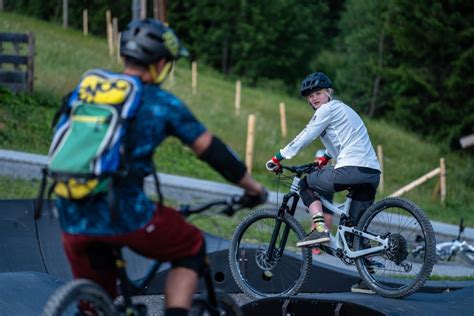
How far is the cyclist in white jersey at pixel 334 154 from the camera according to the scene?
7.92 meters

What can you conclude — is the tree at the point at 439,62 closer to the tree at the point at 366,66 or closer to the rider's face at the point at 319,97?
the tree at the point at 366,66

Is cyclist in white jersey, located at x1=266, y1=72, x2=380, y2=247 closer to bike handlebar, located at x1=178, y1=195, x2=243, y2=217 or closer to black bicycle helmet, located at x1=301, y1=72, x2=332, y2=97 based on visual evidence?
black bicycle helmet, located at x1=301, y1=72, x2=332, y2=97

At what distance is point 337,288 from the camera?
912 cm

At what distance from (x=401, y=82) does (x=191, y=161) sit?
21.1m

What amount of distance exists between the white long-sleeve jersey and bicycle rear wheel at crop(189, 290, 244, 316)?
2880mm

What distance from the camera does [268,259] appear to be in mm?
8523

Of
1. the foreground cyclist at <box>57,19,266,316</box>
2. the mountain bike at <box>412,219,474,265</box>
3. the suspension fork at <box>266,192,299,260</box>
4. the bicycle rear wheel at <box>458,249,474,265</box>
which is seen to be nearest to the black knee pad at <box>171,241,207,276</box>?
the foreground cyclist at <box>57,19,266,316</box>

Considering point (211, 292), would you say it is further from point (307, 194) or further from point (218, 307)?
point (307, 194)

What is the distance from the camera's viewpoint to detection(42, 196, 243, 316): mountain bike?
432cm

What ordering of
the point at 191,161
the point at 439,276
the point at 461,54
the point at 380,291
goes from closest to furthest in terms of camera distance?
the point at 380,291 < the point at 439,276 < the point at 191,161 < the point at 461,54

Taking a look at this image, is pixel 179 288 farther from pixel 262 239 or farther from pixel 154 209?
pixel 262 239

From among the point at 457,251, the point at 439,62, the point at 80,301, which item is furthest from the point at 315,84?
the point at 439,62

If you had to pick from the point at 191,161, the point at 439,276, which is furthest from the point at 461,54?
the point at 439,276

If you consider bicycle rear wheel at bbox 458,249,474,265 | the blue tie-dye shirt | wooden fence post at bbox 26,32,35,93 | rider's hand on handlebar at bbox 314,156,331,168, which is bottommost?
bicycle rear wheel at bbox 458,249,474,265
